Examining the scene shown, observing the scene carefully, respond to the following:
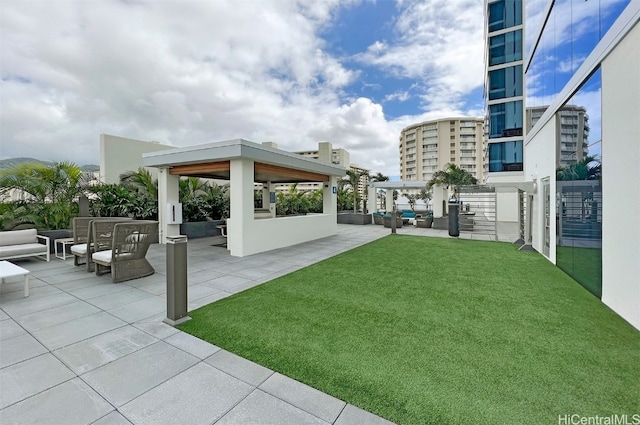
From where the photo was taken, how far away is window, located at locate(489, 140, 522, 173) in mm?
22328

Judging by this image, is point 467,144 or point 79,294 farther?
point 467,144

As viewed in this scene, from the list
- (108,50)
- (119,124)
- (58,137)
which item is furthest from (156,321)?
(119,124)

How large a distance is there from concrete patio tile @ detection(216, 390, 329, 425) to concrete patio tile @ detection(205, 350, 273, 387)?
24 cm

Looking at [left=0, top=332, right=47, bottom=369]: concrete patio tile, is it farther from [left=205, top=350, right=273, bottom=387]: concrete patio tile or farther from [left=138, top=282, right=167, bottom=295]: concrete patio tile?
[left=205, top=350, right=273, bottom=387]: concrete patio tile

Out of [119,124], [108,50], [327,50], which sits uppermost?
[327,50]

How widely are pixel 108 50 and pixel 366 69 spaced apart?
1443 centimetres

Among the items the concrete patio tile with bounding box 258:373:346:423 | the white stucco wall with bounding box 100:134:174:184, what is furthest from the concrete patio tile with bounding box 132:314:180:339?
the white stucco wall with bounding box 100:134:174:184

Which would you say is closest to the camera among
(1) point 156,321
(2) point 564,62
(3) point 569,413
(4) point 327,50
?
(3) point 569,413

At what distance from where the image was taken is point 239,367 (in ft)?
9.06

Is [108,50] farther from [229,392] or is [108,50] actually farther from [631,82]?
[631,82]

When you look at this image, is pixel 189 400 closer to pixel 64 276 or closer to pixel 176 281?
pixel 176 281

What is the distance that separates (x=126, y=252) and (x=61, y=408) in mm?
4205

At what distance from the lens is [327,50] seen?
14.8 m

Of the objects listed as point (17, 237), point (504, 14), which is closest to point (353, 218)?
point (17, 237)
